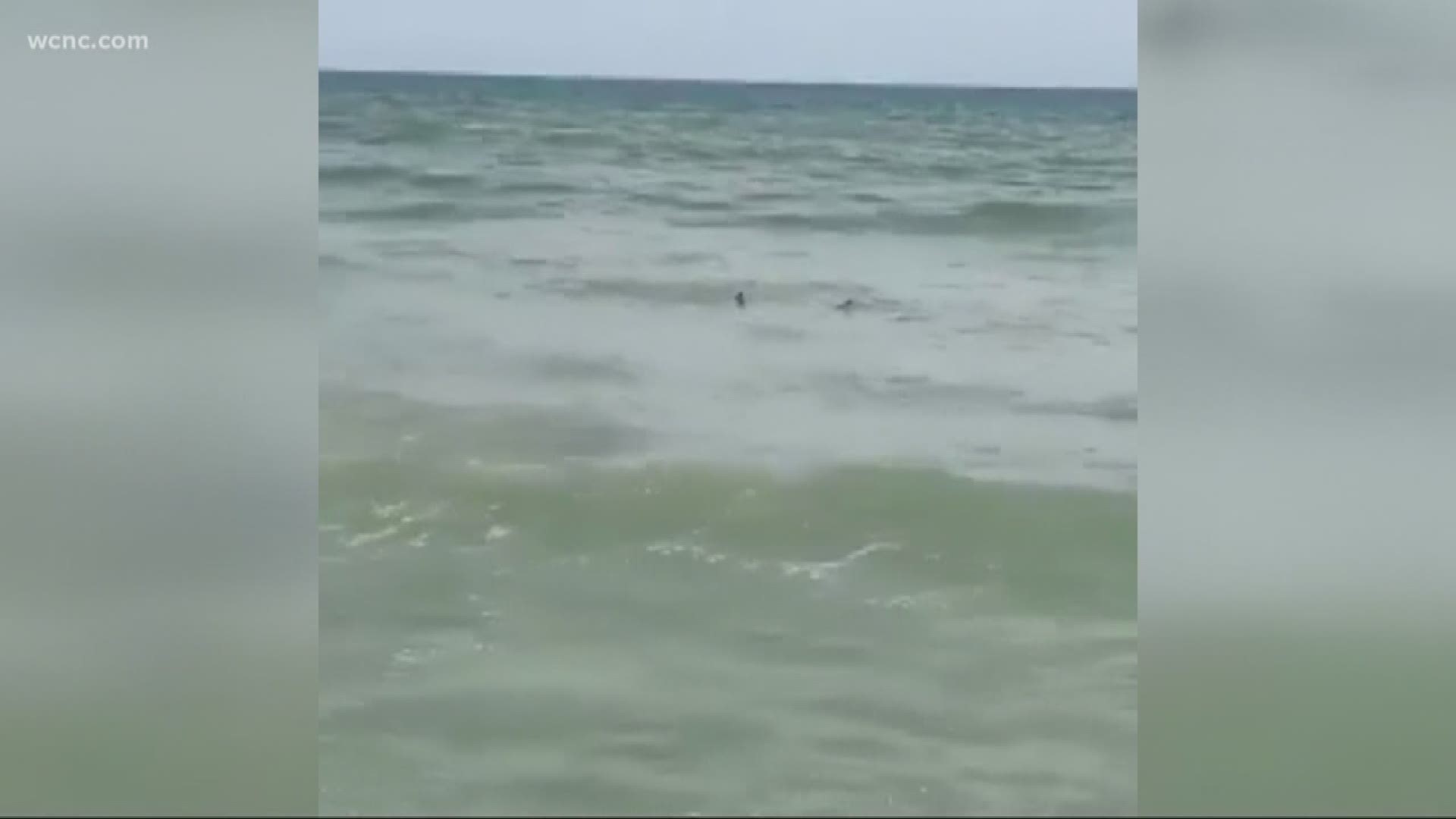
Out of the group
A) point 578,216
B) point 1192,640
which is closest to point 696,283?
→ point 578,216

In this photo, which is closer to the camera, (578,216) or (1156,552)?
(1156,552)

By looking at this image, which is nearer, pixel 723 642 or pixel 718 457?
pixel 723 642

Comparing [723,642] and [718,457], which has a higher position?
[718,457]

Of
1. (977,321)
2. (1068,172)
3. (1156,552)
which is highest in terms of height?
(1068,172)

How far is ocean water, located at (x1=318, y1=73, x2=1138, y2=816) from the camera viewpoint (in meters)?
1.69

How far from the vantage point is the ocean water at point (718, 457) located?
5.53ft

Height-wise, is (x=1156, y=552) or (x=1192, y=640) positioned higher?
(x=1156, y=552)

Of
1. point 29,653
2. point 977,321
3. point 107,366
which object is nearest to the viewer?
point 29,653

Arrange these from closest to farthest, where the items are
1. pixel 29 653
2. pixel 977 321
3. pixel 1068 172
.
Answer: pixel 29 653 → pixel 977 321 → pixel 1068 172

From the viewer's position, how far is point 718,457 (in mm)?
2168

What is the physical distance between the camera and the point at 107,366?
71.3 inches

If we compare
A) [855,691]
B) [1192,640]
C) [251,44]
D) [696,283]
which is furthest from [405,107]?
[1192,640]

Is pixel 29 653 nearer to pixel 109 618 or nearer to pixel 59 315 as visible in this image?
pixel 109 618

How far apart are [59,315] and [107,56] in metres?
0.32
